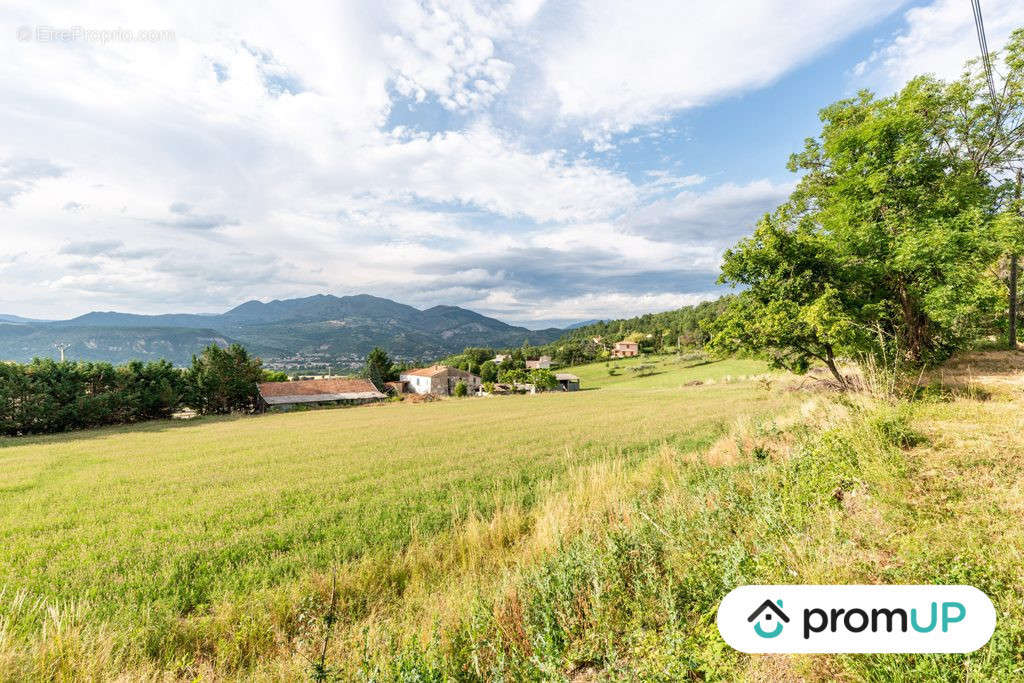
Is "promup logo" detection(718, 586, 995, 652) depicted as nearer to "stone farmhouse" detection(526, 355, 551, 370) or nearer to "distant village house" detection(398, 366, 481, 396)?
"distant village house" detection(398, 366, 481, 396)

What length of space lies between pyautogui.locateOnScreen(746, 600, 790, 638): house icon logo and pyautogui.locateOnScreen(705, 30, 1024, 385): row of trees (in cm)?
1467

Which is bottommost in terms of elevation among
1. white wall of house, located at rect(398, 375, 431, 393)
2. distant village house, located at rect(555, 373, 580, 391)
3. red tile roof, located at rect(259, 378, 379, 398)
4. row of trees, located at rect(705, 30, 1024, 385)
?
distant village house, located at rect(555, 373, 580, 391)

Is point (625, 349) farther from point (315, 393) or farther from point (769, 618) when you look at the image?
point (769, 618)

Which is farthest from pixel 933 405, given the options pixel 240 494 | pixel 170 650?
pixel 240 494

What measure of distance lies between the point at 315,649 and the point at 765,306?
19.0 m

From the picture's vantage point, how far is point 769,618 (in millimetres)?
3424

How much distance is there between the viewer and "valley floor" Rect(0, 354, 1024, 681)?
3799mm

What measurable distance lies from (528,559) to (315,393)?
78.6m

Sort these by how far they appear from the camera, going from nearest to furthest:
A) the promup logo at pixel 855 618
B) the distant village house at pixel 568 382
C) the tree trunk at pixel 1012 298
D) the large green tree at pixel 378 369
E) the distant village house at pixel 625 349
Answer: the promup logo at pixel 855 618
the tree trunk at pixel 1012 298
the distant village house at pixel 568 382
the large green tree at pixel 378 369
the distant village house at pixel 625 349

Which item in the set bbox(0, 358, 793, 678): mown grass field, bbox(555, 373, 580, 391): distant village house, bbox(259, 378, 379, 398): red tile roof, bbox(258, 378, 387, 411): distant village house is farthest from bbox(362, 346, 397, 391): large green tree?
bbox(0, 358, 793, 678): mown grass field

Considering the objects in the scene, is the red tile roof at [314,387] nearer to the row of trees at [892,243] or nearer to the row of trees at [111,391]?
the row of trees at [111,391]

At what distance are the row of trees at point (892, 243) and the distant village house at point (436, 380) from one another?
88.6 meters

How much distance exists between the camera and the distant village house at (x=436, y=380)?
338 feet

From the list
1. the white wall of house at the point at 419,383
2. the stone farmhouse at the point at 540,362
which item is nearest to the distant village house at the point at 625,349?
the stone farmhouse at the point at 540,362
